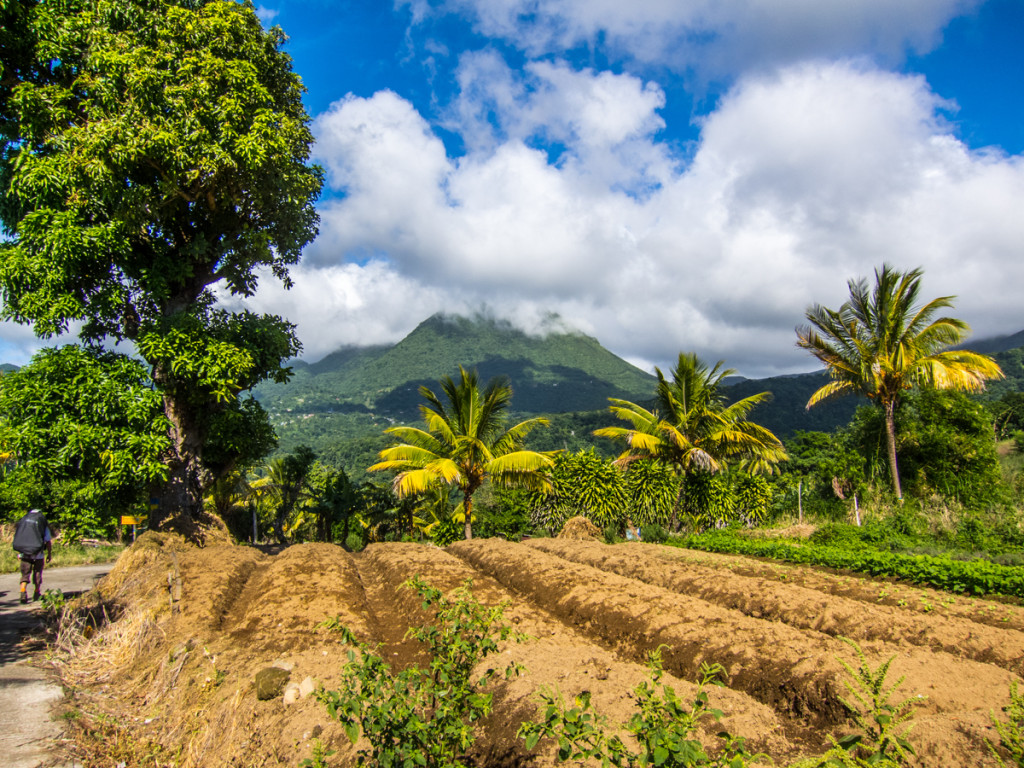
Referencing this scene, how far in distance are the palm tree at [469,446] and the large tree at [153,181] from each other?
5.44m

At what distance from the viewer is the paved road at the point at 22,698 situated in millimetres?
4039

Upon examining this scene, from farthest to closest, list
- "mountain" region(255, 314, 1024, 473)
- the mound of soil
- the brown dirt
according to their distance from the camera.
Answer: "mountain" region(255, 314, 1024, 473) < the mound of soil < the brown dirt

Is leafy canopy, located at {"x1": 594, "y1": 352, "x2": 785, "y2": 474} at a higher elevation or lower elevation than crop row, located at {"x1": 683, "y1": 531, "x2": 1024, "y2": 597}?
higher

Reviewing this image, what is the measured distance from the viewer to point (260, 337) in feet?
38.5

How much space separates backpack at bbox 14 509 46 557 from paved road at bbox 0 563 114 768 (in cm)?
90

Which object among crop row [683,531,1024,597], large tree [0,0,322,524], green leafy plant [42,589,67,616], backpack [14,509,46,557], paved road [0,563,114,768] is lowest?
crop row [683,531,1024,597]

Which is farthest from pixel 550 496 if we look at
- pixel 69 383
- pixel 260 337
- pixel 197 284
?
pixel 69 383

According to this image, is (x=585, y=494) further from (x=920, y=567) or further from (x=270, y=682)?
(x=270, y=682)

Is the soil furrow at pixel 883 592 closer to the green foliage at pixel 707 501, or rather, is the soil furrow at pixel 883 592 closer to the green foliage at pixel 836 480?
the green foliage at pixel 707 501

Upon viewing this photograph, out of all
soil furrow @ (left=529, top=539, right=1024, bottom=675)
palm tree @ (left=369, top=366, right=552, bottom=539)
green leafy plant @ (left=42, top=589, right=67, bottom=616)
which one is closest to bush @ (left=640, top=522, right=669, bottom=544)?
palm tree @ (left=369, top=366, right=552, bottom=539)

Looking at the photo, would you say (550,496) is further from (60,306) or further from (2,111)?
(2,111)

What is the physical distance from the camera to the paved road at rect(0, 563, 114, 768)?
4.04m

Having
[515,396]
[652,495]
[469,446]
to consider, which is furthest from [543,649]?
[515,396]

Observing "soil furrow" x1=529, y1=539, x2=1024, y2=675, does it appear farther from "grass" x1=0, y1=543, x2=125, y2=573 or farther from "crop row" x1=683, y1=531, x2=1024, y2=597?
"grass" x1=0, y1=543, x2=125, y2=573
